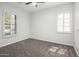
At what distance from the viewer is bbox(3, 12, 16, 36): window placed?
12.2 ft

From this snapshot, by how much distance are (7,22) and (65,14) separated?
2577 mm

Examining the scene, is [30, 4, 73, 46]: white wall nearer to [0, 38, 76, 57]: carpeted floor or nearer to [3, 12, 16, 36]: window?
[0, 38, 76, 57]: carpeted floor

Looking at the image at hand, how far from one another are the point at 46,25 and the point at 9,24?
1.87 m

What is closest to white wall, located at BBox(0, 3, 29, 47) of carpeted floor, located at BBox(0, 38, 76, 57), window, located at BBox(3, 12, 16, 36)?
window, located at BBox(3, 12, 16, 36)

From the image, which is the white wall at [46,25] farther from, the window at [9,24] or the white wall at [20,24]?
the window at [9,24]

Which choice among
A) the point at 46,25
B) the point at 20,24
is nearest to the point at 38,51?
the point at 46,25

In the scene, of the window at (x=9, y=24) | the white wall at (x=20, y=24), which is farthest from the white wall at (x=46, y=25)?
the window at (x=9, y=24)

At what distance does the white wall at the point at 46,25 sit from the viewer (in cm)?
376

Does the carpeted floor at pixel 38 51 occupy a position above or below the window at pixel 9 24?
below

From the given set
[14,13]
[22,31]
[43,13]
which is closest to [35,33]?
[22,31]

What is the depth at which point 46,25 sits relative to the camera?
14.6 ft

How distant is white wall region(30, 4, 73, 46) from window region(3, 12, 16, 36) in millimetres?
952

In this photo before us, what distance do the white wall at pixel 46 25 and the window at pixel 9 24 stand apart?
95cm

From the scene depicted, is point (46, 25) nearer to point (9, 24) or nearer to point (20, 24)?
point (20, 24)
